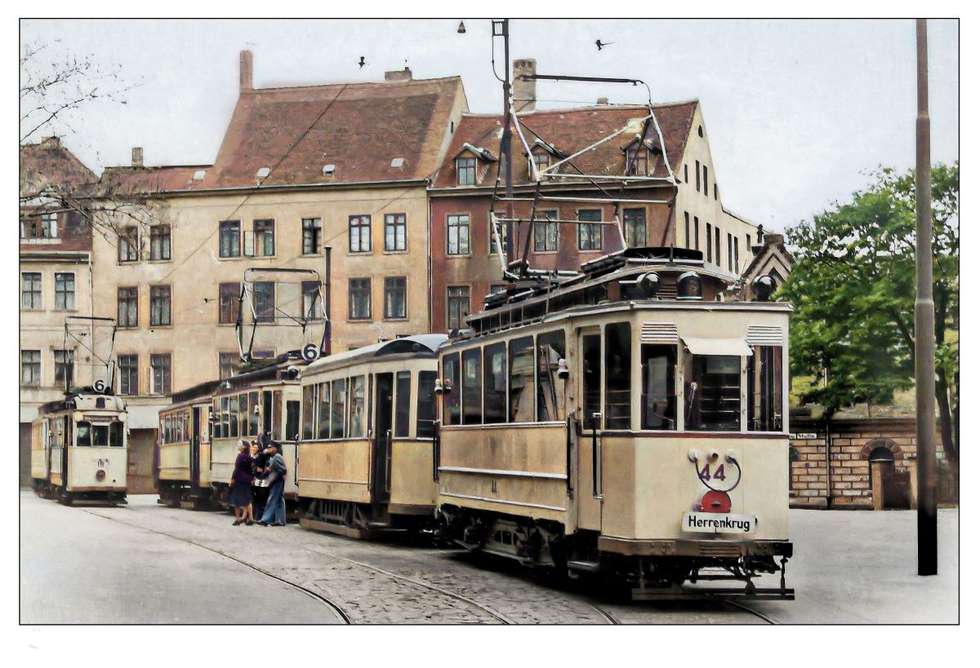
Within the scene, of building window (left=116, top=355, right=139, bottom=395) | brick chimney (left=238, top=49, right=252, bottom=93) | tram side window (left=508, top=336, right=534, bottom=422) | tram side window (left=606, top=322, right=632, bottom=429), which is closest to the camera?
tram side window (left=606, top=322, right=632, bottom=429)

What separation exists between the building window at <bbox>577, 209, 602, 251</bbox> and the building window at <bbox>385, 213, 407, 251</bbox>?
2696 millimetres

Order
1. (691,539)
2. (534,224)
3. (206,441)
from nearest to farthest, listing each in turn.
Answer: (691,539), (534,224), (206,441)

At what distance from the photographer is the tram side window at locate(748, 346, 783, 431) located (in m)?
13.6

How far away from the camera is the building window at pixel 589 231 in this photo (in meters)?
17.3

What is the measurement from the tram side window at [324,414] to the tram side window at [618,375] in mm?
9356

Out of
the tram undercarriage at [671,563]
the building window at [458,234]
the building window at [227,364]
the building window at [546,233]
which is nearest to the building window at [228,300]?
the building window at [227,364]

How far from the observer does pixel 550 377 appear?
1506 cm

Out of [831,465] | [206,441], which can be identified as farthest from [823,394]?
[206,441]

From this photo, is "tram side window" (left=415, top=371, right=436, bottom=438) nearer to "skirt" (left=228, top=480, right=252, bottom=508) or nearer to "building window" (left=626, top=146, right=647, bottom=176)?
"building window" (left=626, top=146, right=647, bottom=176)

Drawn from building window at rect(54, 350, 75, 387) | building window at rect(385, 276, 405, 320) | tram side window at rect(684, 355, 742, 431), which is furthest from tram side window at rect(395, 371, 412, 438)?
tram side window at rect(684, 355, 742, 431)

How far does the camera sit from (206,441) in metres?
28.9

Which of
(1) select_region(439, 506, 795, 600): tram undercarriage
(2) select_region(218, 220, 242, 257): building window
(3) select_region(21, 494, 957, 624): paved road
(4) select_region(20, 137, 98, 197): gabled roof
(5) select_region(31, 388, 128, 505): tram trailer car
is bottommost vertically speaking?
(3) select_region(21, 494, 957, 624): paved road
